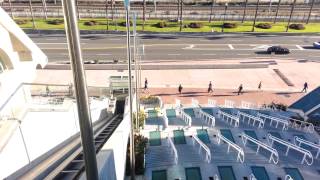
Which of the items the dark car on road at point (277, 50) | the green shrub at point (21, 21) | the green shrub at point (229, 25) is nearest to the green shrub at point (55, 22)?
the green shrub at point (21, 21)

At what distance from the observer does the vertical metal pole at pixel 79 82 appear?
5289 millimetres

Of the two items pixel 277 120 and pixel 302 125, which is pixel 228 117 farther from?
pixel 302 125

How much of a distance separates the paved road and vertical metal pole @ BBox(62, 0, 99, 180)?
37.7m

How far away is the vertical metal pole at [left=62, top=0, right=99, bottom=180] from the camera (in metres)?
5.29

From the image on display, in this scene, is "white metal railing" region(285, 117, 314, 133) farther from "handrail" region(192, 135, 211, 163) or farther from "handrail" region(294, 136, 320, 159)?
"handrail" region(192, 135, 211, 163)

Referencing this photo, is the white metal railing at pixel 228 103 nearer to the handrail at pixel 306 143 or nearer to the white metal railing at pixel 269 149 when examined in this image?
the handrail at pixel 306 143

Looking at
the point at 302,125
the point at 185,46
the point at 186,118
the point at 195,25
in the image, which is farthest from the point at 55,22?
the point at 302,125

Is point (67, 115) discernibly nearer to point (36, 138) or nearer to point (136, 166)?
point (36, 138)

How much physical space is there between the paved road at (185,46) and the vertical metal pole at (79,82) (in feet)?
124

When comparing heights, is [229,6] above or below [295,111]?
above

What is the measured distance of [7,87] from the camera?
1972 cm

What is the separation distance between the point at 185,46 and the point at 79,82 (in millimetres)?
43960

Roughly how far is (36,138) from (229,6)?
67775 mm

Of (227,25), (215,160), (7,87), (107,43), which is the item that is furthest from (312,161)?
(227,25)
